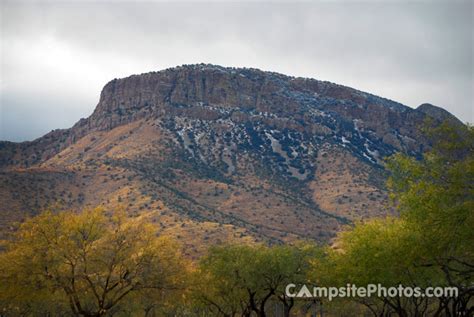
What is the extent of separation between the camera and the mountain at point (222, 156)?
8406 cm

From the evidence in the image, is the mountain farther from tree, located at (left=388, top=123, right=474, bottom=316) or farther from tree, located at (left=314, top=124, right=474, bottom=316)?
tree, located at (left=388, top=123, right=474, bottom=316)

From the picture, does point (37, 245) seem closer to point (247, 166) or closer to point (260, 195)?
point (260, 195)

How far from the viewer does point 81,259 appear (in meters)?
25.4

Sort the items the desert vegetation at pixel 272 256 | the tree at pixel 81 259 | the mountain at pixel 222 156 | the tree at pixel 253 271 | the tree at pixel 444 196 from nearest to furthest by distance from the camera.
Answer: the tree at pixel 444 196 < the desert vegetation at pixel 272 256 < the tree at pixel 81 259 < the tree at pixel 253 271 < the mountain at pixel 222 156

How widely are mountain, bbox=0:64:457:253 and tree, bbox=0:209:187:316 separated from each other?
95.3ft

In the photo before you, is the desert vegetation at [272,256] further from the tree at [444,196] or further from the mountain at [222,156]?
the mountain at [222,156]

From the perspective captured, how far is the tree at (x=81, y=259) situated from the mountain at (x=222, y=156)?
2903cm

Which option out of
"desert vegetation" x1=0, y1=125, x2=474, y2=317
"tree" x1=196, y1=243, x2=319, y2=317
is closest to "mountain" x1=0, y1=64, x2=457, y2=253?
"tree" x1=196, y1=243, x2=319, y2=317

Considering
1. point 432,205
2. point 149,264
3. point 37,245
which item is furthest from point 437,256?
point 37,245

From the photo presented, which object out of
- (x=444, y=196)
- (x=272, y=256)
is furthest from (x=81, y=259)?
(x=444, y=196)

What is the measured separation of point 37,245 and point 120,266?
13.8ft

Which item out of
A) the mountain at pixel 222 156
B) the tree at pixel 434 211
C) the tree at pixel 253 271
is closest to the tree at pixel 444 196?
the tree at pixel 434 211

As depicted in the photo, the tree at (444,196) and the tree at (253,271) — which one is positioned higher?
the tree at (444,196)

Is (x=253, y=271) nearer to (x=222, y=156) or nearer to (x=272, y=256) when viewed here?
(x=272, y=256)
